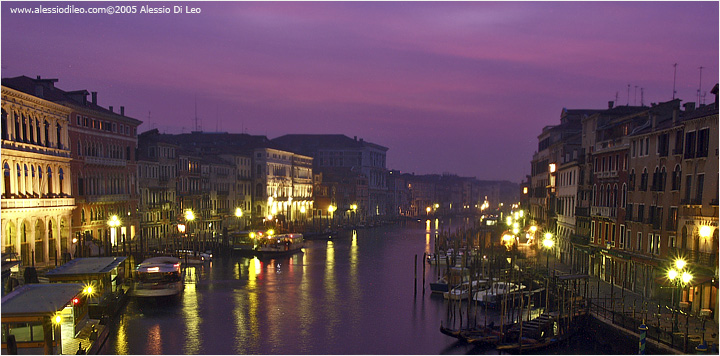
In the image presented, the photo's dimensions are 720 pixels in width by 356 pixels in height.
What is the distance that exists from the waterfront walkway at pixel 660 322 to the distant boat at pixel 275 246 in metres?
25.9

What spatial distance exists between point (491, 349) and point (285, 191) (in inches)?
2073

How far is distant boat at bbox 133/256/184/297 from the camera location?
90.9 feet

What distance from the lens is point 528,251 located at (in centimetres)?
4303

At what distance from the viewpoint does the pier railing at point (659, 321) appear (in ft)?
55.0

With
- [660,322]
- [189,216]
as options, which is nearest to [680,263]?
[660,322]

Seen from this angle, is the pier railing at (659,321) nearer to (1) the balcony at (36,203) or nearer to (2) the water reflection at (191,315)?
(2) the water reflection at (191,315)

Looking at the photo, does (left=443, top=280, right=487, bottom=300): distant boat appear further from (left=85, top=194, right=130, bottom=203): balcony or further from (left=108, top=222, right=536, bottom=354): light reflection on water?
(left=85, top=194, right=130, bottom=203): balcony

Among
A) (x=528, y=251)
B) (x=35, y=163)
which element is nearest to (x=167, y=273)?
(x=35, y=163)

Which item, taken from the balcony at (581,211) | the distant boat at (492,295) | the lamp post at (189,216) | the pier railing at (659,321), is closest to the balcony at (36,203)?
the lamp post at (189,216)

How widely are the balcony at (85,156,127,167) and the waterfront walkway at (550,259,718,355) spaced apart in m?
26.2

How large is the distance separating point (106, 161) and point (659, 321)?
30.6 meters

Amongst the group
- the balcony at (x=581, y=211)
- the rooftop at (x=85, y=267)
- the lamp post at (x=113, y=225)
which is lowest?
the lamp post at (x=113, y=225)

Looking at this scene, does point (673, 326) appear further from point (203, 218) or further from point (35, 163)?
point (203, 218)

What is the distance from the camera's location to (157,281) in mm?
28047
